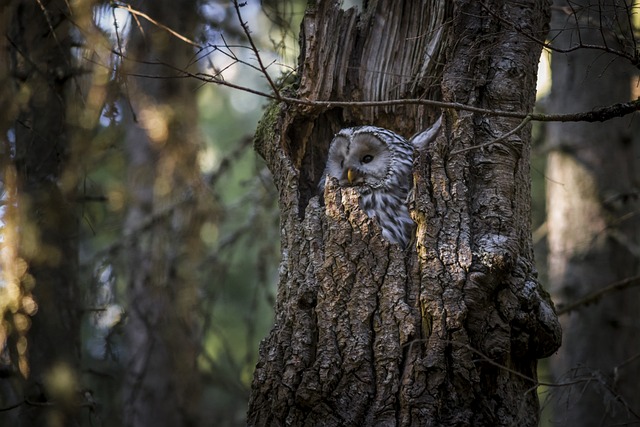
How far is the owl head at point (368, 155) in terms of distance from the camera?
4262 millimetres

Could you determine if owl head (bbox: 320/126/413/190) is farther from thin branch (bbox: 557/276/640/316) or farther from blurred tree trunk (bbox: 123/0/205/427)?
thin branch (bbox: 557/276/640/316)

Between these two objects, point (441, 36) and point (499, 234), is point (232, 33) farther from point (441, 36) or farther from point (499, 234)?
point (499, 234)

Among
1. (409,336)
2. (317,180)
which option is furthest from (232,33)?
(409,336)

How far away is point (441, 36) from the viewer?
11.8 feet

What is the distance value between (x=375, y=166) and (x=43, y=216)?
187cm

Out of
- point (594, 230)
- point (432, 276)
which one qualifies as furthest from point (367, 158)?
point (594, 230)

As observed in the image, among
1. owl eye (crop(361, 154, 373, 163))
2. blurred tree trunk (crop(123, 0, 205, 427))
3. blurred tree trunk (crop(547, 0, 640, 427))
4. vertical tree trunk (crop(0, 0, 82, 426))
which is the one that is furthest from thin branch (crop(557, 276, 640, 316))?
vertical tree trunk (crop(0, 0, 82, 426))

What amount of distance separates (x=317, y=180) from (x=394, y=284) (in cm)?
132

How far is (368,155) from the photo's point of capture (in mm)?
4398

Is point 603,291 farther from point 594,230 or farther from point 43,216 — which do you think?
point 43,216

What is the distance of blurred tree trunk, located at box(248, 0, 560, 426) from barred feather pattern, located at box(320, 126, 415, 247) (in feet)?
1.88

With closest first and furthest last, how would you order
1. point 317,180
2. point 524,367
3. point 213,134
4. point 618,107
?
point 618,107
point 524,367
point 317,180
point 213,134

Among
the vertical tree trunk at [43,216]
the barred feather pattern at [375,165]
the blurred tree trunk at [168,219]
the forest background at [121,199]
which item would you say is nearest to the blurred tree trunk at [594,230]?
the forest background at [121,199]

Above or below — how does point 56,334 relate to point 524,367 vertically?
above
